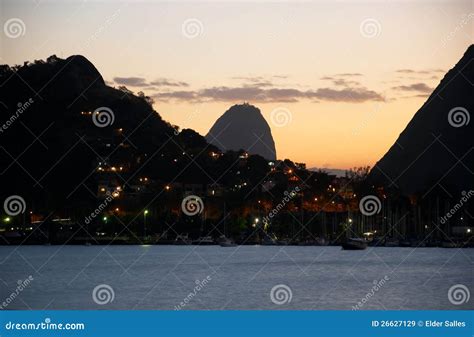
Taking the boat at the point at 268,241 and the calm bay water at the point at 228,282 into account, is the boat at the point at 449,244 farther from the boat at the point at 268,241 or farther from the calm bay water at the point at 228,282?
the calm bay water at the point at 228,282

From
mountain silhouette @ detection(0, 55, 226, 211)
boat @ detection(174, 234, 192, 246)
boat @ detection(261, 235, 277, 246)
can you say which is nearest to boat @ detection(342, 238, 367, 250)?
boat @ detection(261, 235, 277, 246)

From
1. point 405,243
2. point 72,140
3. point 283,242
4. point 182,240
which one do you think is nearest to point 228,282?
point 182,240

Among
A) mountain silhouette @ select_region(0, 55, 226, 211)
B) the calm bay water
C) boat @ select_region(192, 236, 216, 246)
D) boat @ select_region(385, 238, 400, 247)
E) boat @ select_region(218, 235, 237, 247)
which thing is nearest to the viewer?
the calm bay water

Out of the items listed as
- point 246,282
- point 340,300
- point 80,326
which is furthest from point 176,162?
point 80,326

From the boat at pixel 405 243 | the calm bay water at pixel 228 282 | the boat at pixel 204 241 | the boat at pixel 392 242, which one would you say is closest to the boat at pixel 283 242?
the boat at pixel 204 241

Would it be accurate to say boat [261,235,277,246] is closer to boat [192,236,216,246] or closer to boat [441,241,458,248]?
boat [192,236,216,246]

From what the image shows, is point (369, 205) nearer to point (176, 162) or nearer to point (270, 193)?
point (270, 193)
